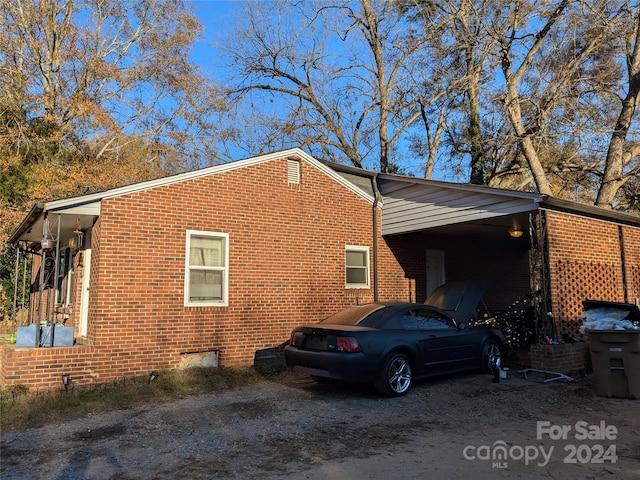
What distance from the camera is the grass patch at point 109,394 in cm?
673

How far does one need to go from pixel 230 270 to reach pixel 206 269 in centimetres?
49

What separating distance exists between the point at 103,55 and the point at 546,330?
2471cm

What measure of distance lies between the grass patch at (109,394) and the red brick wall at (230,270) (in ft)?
0.72

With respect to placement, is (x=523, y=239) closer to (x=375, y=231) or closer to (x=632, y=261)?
(x=632, y=261)

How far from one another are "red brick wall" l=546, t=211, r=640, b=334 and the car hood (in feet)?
4.73

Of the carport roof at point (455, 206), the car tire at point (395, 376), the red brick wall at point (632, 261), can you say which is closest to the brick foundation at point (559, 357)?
the carport roof at point (455, 206)

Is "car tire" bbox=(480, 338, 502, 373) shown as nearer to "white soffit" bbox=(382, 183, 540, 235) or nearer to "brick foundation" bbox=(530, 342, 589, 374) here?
"brick foundation" bbox=(530, 342, 589, 374)

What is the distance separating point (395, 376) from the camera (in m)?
7.62

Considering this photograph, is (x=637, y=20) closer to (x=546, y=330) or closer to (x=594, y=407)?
(x=546, y=330)

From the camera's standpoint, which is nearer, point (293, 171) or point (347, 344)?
point (347, 344)

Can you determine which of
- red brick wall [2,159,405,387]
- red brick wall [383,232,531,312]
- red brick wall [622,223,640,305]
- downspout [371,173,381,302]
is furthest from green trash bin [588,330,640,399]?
red brick wall [2,159,405,387]

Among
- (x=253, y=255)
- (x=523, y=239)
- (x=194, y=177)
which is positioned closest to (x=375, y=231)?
(x=253, y=255)

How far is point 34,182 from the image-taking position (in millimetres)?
20969

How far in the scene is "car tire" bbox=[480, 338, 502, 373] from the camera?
9070 mm
